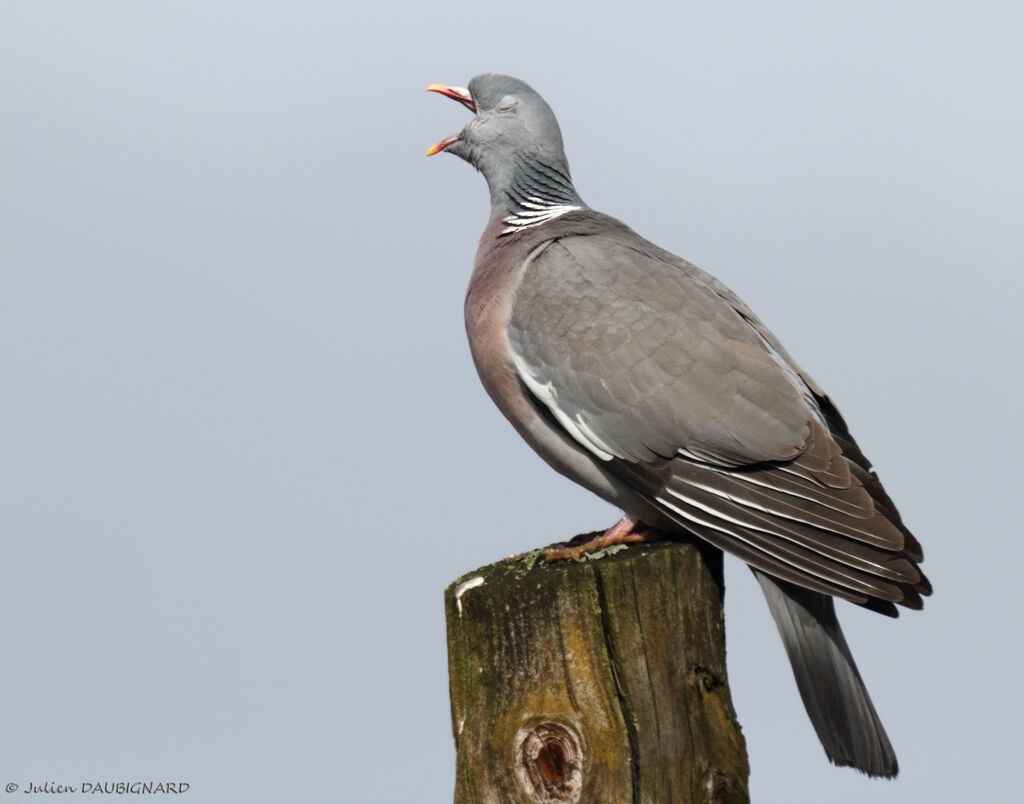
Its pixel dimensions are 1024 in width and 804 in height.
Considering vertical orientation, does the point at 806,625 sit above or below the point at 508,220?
below

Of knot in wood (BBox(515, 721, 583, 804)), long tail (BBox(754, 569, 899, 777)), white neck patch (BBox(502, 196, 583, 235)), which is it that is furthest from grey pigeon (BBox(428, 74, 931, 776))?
knot in wood (BBox(515, 721, 583, 804))

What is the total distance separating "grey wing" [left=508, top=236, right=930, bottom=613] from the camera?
171 inches

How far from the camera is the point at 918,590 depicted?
427 centimetres

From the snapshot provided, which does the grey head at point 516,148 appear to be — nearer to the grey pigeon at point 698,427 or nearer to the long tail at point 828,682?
the grey pigeon at point 698,427

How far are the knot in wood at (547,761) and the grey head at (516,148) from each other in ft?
9.03

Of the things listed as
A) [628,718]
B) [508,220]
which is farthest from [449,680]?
[508,220]

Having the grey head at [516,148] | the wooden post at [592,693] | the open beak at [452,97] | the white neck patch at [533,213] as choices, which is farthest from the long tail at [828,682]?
the open beak at [452,97]

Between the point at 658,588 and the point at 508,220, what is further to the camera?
the point at 508,220

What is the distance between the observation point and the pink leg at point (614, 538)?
452cm

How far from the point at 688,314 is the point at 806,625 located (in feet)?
4.52

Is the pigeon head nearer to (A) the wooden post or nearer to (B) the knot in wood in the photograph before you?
(A) the wooden post

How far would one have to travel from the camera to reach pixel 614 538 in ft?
15.5

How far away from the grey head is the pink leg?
1.74 metres

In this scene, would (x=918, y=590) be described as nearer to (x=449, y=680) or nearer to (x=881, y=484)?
Result: (x=881, y=484)
